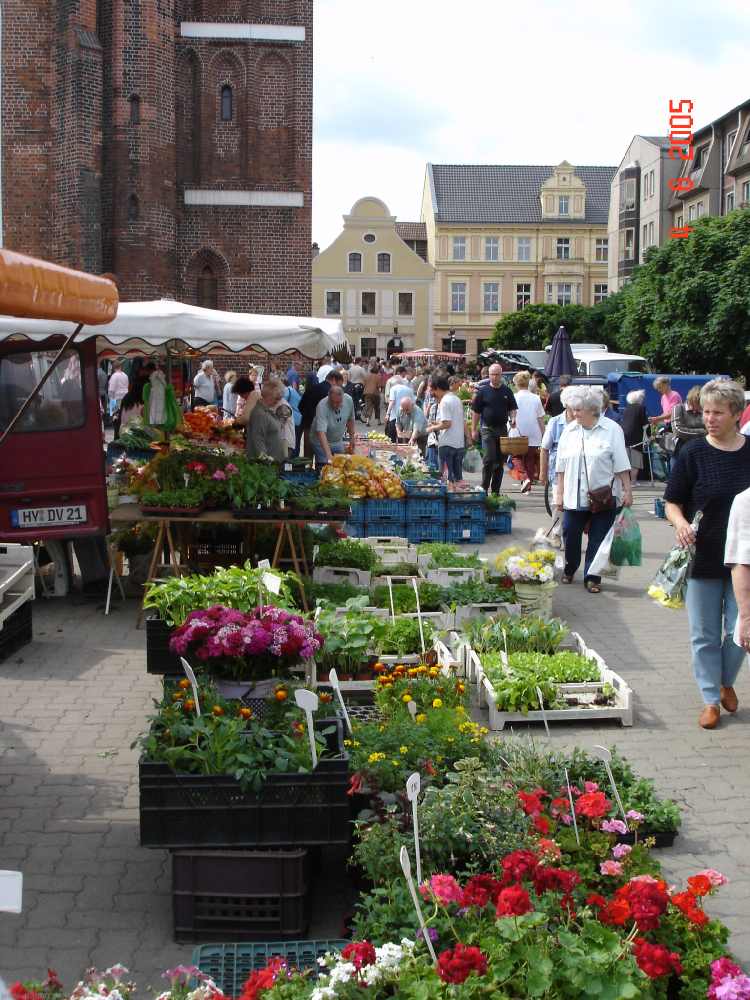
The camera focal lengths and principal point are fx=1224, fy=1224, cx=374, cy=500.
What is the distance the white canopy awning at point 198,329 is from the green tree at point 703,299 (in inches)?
1257

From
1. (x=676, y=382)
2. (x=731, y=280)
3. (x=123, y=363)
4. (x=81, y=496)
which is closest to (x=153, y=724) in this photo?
(x=81, y=496)

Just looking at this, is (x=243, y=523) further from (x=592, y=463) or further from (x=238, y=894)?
(x=238, y=894)

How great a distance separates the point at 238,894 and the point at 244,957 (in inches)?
23.1

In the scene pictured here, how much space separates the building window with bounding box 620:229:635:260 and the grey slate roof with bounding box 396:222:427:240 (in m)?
20.6

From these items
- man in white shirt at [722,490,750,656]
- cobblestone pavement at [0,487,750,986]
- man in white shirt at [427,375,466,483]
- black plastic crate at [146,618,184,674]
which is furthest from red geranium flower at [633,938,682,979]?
man in white shirt at [427,375,466,483]

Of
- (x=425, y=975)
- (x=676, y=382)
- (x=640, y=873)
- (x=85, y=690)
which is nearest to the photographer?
(x=425, y=975)

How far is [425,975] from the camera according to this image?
3.37 m

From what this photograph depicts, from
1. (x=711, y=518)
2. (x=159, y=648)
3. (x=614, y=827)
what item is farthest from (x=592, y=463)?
(x=614, y=827)

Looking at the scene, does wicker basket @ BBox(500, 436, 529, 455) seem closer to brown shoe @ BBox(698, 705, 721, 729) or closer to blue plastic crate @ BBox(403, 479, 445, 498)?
blue plastic crate @ BBox(403, 479, 445, 498)

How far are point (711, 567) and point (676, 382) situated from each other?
61.8 feet

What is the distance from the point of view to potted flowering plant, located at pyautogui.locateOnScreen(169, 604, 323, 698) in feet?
17.9

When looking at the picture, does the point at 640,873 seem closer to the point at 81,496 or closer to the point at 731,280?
the point at 81,496

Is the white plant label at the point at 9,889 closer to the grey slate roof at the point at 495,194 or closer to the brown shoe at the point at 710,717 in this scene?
the brown shoe at the point at 710,717

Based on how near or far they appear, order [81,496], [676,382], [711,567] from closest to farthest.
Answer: [711,567] < [81,496] < [676,382]
